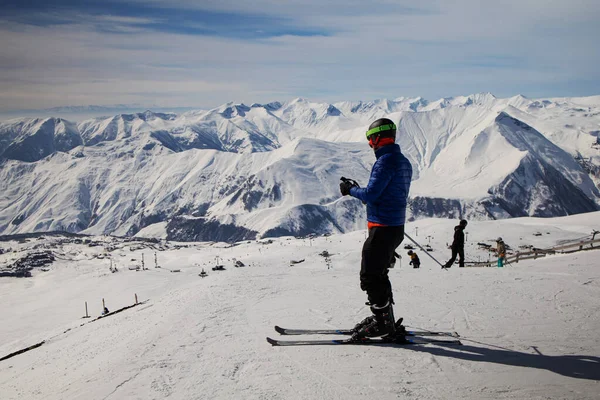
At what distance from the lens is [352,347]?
26.6ft

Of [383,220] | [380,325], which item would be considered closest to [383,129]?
[383,220]

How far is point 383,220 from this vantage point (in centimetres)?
811

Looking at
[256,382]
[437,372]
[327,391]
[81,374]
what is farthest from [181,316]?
[437,372]

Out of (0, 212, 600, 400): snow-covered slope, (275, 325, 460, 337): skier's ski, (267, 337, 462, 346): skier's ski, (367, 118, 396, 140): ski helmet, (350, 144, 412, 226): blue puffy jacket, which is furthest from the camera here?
(275, 325, 460, 337): skier's ski

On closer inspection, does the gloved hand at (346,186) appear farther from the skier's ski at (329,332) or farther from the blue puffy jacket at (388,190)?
the skier's ski at (329,332)

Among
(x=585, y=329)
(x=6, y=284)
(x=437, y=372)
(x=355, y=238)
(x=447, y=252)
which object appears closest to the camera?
(x=437, y=372)

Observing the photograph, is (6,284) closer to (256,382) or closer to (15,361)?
(15,361)

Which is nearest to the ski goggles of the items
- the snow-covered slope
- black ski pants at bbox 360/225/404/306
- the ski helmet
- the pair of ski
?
the ski helmet

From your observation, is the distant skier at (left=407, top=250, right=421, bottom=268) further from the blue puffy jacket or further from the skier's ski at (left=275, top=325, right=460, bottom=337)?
the blue puffy jacket

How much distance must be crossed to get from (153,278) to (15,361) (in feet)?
317

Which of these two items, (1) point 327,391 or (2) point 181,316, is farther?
(2) point 181,316

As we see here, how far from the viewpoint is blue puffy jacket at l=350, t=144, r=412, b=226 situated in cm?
801

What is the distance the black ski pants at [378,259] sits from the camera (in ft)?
26.5

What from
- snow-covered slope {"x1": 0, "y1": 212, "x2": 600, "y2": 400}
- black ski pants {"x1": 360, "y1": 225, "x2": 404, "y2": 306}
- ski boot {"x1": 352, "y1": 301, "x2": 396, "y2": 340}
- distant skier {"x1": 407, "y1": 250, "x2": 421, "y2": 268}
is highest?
black ski pants {"x1": 360, "y1": 225, "x2": 404, "y2": 306}
